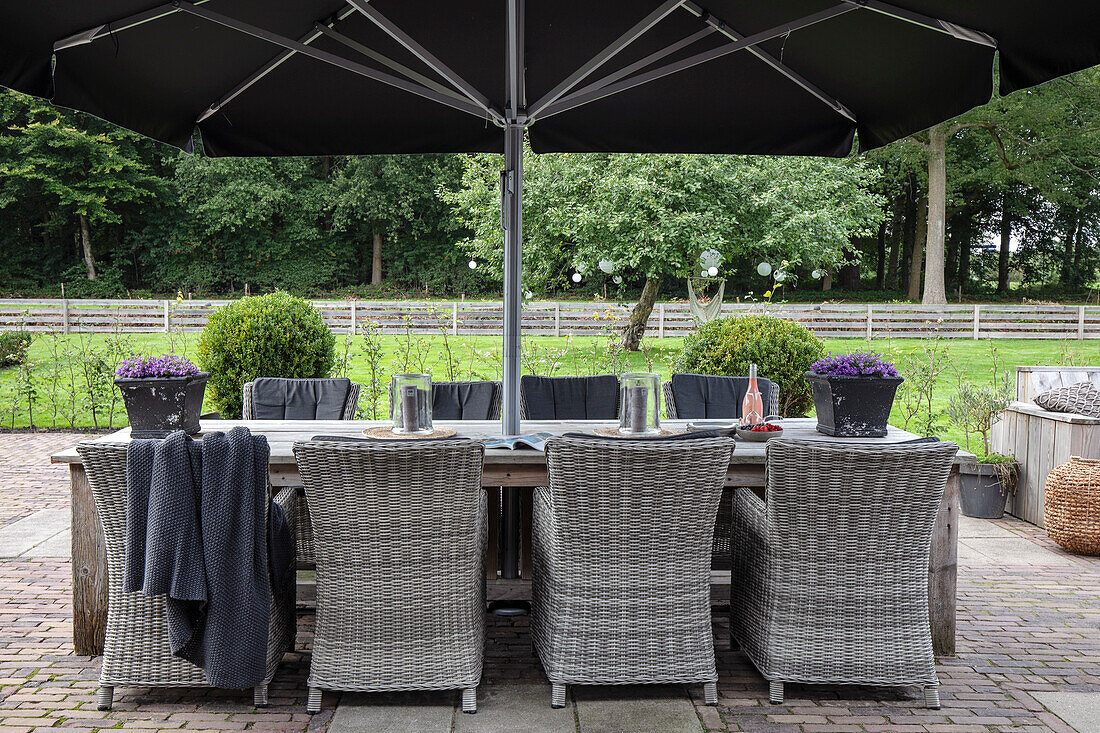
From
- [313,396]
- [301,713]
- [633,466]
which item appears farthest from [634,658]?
[313,396]

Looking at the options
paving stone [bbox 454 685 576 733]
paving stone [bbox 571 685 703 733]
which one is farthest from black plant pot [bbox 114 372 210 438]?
paving stone [bbox 571 685 703 733]

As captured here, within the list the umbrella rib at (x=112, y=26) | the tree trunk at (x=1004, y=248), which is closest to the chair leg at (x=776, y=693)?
the umbrella rib at (x=112, y=26)

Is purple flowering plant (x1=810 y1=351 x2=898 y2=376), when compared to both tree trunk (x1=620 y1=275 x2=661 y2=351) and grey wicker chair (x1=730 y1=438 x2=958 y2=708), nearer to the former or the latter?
grey wicker chair (x1=730 y1=438 x2=958 y2=708)

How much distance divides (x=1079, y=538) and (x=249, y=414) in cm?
428

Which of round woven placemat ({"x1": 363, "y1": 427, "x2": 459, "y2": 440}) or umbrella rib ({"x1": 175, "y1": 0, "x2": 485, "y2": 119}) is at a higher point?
umbrella rib ({"x1": 175, "y1": 0, "x2": 485, "y2": 119})

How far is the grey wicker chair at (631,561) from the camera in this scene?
2512 mm

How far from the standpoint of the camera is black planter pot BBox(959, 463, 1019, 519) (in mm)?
5219

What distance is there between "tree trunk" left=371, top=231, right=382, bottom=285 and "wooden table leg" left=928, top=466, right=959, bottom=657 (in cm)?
Answer: 2320

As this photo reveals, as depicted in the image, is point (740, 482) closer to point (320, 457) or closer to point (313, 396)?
point (320, 457)

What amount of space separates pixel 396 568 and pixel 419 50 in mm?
1711

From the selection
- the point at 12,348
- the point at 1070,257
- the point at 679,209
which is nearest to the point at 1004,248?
the point at 1070,257

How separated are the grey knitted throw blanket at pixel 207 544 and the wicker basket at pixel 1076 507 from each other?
4070 mm

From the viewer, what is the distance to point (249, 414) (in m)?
3.98

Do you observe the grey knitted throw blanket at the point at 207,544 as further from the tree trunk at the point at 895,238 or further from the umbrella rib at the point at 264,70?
the tree trunk at the point at 895,238
